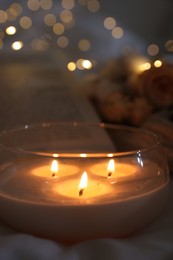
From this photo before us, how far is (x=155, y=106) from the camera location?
772 mm

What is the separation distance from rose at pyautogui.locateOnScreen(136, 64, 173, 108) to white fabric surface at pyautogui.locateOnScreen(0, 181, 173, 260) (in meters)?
0.37

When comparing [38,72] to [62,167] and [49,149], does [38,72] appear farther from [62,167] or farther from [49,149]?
[62,167]

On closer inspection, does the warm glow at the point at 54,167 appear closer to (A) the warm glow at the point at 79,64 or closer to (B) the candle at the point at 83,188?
(B) the candle at the point at 83,188

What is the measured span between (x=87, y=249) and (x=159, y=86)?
42 centimetres

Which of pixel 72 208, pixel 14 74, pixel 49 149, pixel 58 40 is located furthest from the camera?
pixel 58 40

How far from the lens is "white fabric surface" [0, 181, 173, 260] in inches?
15.1

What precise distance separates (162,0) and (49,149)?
25.0 inches

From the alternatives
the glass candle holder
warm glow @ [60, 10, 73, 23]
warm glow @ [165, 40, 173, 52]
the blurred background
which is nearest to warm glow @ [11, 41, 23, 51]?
the blurred background

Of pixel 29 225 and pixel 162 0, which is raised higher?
pixel 162 0

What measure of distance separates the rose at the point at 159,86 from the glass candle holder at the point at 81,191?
9.6 inches

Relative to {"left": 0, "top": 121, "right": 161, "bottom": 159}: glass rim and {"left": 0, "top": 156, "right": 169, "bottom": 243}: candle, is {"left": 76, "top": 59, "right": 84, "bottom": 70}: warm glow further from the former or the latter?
{"left": 0, "top": 156, "right": 169, "bottom": 243}: candle

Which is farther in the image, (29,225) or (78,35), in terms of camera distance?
(78,35)

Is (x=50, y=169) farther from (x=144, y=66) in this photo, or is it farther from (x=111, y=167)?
(x=144, y=66)

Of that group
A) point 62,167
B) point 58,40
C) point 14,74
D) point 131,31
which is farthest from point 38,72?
point 62,167
